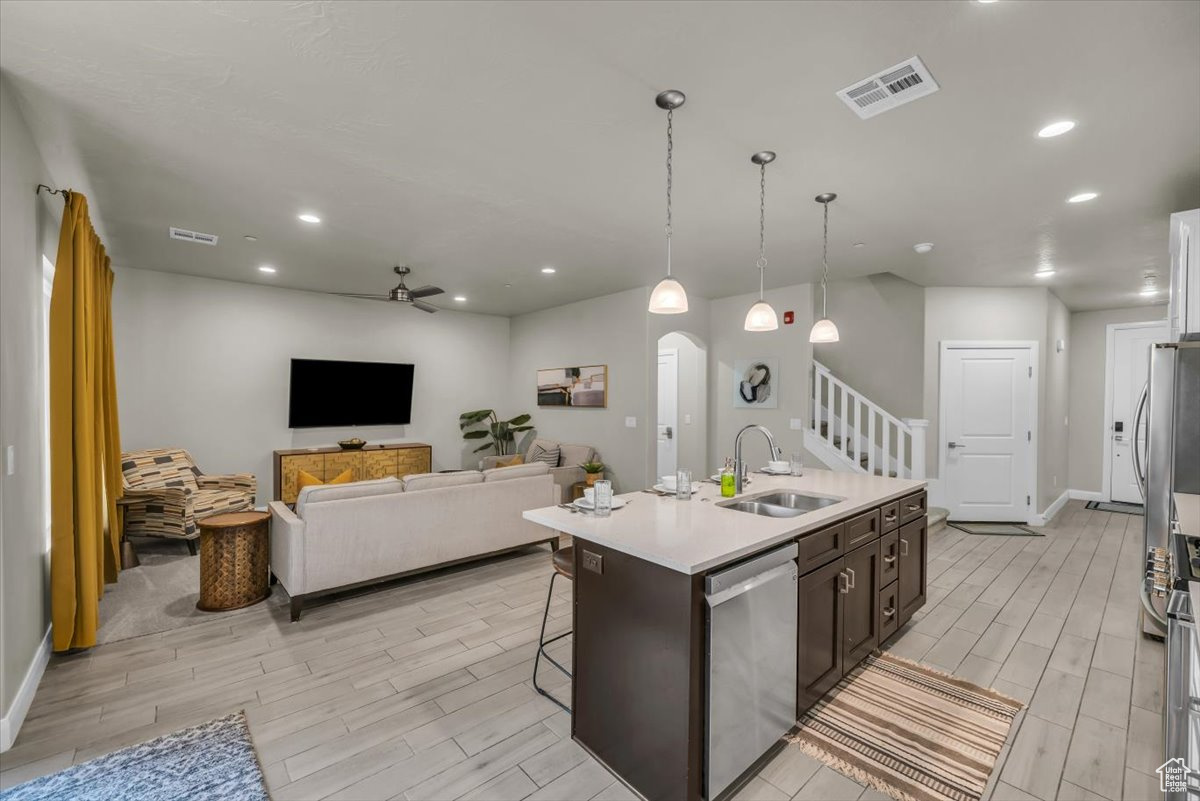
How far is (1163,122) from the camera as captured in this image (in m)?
2.38

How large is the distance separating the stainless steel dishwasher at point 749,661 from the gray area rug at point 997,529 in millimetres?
4636

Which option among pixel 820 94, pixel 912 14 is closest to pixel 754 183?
pixel 820 94

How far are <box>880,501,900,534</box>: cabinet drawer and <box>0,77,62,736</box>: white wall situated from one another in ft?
12.9

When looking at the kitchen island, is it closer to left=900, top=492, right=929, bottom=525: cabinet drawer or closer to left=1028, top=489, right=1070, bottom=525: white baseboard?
A: left=900, top=492, right=929, bottom=525: cabinet drawer

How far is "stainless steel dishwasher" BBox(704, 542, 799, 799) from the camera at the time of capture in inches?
69.9

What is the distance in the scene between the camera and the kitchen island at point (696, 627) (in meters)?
1.76

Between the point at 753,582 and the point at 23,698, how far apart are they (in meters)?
3.20

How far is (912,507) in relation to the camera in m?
3.15

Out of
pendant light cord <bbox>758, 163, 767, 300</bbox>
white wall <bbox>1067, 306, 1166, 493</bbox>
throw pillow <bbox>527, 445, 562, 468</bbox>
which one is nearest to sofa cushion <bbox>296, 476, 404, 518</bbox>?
pendant light cord <bbox>758, 163, 767, 300</bbox>

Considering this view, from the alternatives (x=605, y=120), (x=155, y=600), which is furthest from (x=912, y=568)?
(x=155, y=600)

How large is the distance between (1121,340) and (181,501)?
423 inches

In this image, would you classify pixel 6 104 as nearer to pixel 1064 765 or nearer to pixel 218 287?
pixel 218 287

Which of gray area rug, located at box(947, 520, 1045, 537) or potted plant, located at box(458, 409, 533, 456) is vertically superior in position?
potted plant, located at box(458, 409, 533, 456)

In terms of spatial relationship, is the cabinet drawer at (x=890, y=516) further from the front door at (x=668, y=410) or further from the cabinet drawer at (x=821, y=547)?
the front door at (x=668, y=410)
